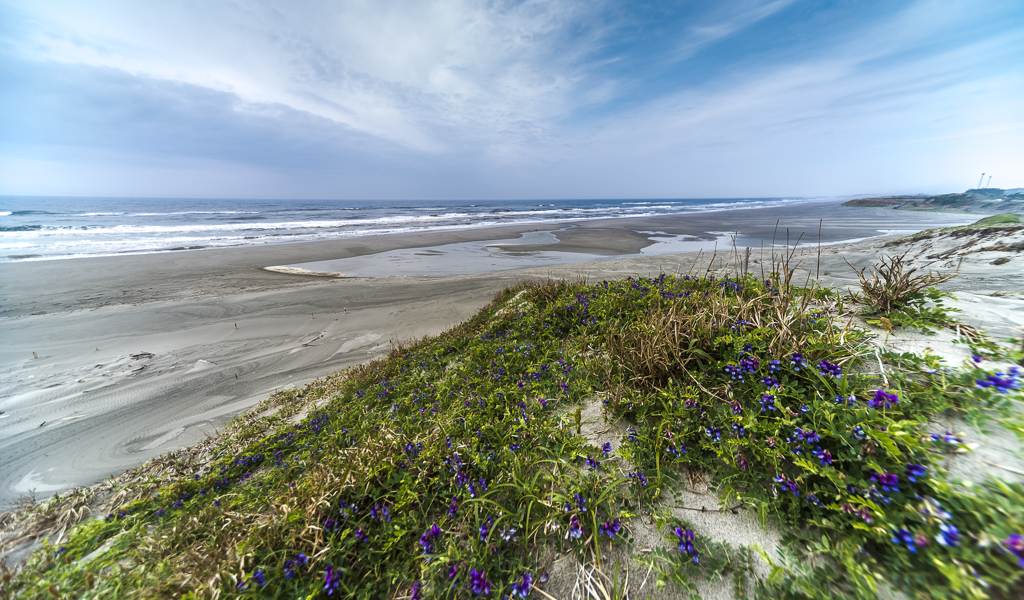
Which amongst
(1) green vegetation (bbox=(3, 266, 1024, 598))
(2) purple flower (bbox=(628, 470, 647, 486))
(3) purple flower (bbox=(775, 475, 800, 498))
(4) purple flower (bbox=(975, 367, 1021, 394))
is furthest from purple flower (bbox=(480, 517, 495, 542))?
(4) purple flower (bbox=(975, 367, 1021, 394))

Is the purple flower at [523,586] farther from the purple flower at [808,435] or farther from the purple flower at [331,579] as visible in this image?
the purple flower at [808,435]

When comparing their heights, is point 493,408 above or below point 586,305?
below

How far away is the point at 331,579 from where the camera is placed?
1.85 meters

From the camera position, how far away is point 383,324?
941 centimetres

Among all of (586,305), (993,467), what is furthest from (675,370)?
(586,305)

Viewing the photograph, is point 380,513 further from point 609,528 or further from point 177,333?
point 177,333

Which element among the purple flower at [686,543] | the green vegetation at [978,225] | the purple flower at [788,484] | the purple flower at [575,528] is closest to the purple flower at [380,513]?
the purple flower at [575,528]

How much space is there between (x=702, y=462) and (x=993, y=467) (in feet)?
3.95

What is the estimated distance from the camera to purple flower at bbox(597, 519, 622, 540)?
1.91m

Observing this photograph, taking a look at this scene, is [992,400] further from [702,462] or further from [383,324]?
[383,324]

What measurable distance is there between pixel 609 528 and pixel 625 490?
1.09ft

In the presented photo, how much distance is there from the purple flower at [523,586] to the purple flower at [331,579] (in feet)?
3.35

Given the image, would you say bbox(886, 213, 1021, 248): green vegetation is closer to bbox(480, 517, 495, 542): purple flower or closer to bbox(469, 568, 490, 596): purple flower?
bbox(480, 517, 495, 542): purple flower

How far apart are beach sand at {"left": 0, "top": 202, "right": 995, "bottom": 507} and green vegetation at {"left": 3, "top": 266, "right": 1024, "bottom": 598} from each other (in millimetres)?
1424
